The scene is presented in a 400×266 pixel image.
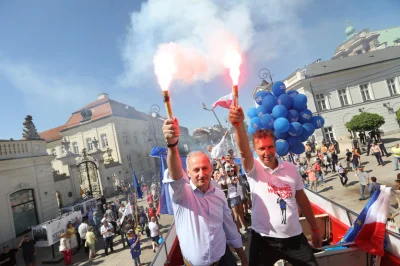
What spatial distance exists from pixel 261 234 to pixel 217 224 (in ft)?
1.90

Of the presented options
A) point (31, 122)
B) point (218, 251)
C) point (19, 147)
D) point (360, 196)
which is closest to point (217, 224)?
point (218, 251)

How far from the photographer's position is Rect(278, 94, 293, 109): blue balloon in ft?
24.0

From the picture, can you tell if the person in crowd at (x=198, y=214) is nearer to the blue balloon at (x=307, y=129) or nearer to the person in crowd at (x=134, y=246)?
the blue balloon at (x=307, y=129)

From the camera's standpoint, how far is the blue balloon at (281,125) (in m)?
6.93

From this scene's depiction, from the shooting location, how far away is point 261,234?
268cm

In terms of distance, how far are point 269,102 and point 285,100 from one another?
1.60ft

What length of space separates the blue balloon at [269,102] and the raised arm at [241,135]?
510 centimetres

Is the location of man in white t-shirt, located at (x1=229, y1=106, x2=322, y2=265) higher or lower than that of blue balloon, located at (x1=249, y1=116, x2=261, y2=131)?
lower

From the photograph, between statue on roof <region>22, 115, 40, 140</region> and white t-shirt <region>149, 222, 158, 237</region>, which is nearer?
white t-shirt <region>149, 222, 158, 237</region>

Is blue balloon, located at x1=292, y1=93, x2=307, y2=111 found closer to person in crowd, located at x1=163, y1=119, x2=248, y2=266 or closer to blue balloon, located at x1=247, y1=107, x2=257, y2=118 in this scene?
blue balloon, located at x1=247, y1=107, x2=257, y2=118

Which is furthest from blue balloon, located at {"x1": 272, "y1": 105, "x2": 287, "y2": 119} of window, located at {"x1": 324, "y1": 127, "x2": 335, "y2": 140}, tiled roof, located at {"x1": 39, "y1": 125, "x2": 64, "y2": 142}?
tiled roof, located at {"x1": 39, "y1": 125, "x2": 64, "y2": 142}

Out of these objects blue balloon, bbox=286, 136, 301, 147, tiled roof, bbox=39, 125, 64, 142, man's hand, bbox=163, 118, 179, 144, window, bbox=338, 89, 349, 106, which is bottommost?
blue balloon, bbox=286, 136, 301, 147

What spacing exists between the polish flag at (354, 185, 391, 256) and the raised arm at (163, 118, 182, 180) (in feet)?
7.51

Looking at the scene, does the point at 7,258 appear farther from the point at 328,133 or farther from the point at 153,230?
the point at 328,133
